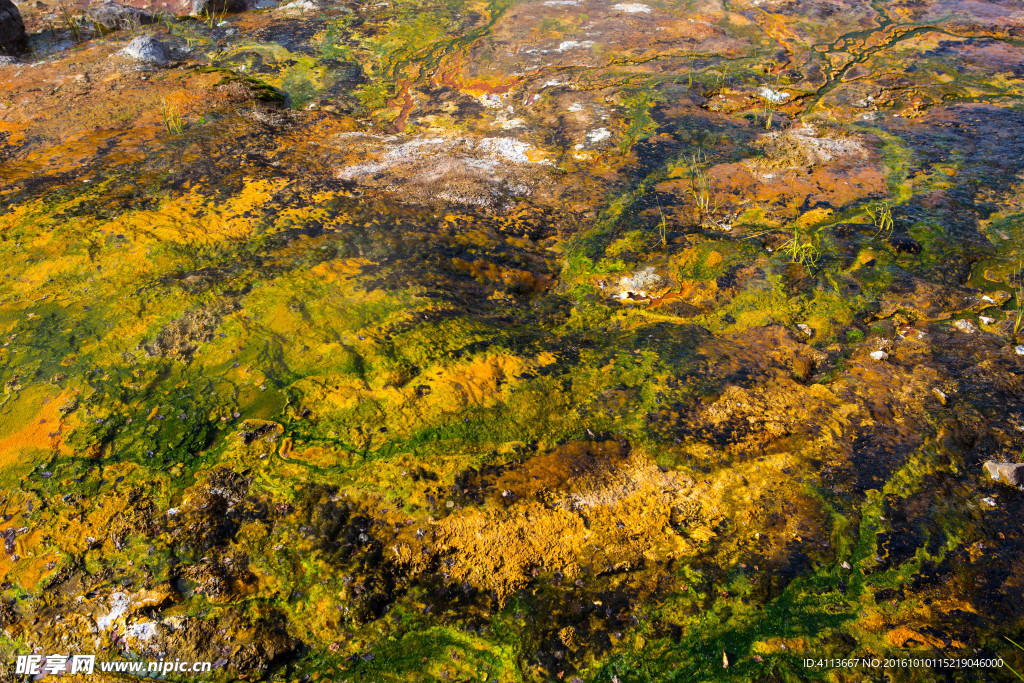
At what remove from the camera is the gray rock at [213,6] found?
5.93 meters

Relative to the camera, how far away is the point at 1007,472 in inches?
80.2

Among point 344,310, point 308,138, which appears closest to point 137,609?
point 344,310

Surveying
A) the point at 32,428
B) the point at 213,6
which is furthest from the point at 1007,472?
the point at 213,6

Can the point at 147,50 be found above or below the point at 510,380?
above

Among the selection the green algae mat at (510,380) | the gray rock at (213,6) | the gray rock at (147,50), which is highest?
the gray rock at (213,6)

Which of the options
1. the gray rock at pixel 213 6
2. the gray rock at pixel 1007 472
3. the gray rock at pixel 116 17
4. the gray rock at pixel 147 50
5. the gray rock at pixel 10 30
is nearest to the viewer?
the gray rock at pixel 1007 472

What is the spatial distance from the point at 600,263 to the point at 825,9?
488 centimetres

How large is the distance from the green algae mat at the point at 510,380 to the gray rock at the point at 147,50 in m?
0.22

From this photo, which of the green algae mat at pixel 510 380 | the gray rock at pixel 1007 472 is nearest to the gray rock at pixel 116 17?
the green algae mat at pixel 510 380

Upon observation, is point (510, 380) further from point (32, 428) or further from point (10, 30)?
point (10, 30)

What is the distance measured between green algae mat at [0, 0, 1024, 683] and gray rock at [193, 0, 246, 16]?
5.95ft

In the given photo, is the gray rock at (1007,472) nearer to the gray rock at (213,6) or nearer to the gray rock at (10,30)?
the gray rock at (213,6)

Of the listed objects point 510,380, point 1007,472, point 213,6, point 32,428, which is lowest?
point 1007,472

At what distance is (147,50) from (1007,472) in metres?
6.10
